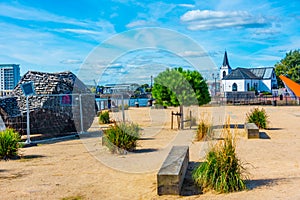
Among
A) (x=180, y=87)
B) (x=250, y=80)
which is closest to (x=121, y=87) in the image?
(x=180, y=87)

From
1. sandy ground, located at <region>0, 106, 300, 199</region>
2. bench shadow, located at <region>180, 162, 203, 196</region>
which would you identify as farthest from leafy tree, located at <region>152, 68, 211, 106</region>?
bench shadow, located at <region>180, 162, 203, 196</region>

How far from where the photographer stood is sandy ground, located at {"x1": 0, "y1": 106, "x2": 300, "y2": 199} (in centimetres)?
643

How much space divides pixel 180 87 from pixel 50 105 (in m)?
5.36

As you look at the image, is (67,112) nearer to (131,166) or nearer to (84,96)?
(84,96)

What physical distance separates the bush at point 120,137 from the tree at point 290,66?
65.7 metres

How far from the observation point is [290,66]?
73750 mm

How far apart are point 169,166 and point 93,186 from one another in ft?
5.29

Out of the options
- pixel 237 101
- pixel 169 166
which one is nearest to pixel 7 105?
pixel 169 166

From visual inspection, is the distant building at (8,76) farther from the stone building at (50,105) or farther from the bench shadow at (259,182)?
the bench shadow at (259,182)

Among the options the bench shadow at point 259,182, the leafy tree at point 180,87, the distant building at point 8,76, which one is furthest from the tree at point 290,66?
the bench shadow at point 259,182

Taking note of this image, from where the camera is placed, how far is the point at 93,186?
7.09 meters

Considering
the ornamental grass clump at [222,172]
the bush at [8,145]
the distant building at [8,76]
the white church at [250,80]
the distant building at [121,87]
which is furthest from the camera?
the white church at [250,80]

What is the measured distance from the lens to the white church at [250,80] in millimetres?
66269

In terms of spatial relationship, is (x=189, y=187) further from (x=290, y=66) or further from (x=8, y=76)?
(x=290, y=66)
